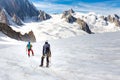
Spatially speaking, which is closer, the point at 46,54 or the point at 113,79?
the point at 113,79

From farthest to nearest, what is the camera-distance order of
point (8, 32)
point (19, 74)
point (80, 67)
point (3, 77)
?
point (8, 32) → point (80, 67) → point (19, 74) → point (3, 77)

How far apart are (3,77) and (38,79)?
2212 mm

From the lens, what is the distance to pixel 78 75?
2070 centimetres

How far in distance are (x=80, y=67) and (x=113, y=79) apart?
236 inches

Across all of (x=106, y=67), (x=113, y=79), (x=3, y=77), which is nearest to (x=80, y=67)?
(x=106, y=67)

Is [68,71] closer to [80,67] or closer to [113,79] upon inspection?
[80,67]

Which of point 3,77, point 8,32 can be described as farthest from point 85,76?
point 8,32

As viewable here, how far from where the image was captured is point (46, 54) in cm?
2536

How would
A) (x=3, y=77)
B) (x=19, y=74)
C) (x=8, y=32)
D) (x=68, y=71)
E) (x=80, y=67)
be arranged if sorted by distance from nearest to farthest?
(x=3, y=77)
(x=19, y=74)
(x=68, y=71)
(x=80, y=67)
(x=8, y=32)

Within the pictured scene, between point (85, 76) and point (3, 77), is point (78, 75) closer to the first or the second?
point (85, 76)

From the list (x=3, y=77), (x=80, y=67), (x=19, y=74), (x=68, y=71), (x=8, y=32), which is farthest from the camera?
(x=8, y=32)

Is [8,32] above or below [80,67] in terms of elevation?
above

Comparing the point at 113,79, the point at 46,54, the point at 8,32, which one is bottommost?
the point at 113,79

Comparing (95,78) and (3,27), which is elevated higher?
(3,27)
